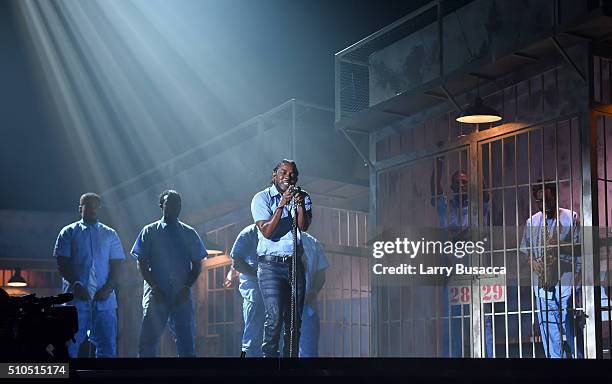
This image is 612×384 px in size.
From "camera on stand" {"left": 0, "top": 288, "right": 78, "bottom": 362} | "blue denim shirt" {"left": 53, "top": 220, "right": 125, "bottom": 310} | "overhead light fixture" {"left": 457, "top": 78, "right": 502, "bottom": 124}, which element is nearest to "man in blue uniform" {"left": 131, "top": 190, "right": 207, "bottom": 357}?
"blue denim shirt" {"left": 53, "top": 220, "right": 125, "bottom": 310}

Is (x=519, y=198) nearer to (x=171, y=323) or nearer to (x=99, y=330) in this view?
(x=171, y=323)

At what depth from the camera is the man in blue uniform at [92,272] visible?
9.43m

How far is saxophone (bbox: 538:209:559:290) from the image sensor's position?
1054cm

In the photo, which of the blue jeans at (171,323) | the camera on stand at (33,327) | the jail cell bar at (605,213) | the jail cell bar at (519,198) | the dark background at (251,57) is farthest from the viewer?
the dark background at (251,57)

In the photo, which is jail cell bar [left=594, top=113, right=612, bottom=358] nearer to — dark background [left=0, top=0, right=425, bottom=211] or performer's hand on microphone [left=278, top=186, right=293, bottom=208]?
performer's hand on microphone [left=278, top=186, right=293, bottom=208]

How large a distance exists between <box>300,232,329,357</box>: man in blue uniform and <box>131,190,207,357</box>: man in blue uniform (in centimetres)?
150

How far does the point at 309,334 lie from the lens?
10.6m

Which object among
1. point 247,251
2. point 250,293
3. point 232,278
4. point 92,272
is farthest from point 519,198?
point 232,278

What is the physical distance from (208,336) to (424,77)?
878cm

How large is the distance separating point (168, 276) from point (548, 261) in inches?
165

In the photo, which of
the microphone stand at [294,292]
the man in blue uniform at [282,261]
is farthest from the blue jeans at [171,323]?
the microphone stand at [294,292]

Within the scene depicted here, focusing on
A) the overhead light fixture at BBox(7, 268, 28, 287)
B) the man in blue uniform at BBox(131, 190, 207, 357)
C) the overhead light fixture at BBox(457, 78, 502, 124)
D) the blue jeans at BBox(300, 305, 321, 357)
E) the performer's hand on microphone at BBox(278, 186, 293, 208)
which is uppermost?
the overhead light fixture at BBox(457, 78, 502, 124)

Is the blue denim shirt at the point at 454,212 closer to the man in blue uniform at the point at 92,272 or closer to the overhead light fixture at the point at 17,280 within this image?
the man in blue uniform at the point at 92,272

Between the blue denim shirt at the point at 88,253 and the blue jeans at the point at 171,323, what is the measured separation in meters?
0.57
